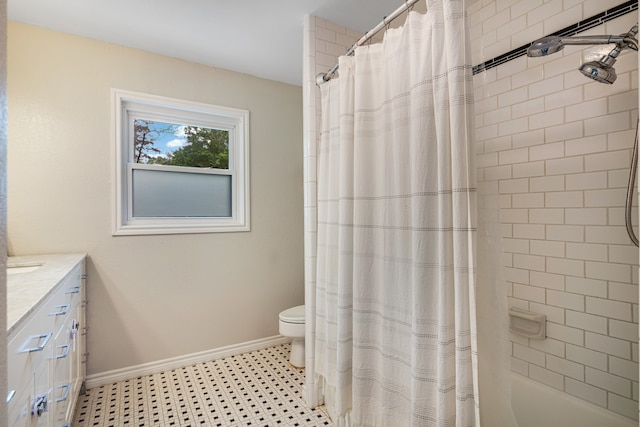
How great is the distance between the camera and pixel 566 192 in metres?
1.49

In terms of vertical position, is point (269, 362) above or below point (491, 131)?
below

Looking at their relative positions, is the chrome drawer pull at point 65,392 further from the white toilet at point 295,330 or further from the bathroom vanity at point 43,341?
the white toilet at point 295,330

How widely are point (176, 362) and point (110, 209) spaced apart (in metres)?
1.23

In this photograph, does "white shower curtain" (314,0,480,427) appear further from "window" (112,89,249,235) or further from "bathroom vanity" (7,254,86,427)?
"window" (112,89,249,235)

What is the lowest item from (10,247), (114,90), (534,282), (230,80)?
(534,282)

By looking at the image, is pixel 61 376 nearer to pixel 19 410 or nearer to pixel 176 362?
pixel 19 410

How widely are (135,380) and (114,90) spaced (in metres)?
2.04

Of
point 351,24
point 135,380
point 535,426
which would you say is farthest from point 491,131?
point 135,380

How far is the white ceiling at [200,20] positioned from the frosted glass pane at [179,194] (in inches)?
36.3

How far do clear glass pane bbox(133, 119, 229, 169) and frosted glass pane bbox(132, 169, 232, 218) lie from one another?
10 cm

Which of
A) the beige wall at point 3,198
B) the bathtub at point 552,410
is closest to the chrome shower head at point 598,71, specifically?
the bathtub at point 552,410

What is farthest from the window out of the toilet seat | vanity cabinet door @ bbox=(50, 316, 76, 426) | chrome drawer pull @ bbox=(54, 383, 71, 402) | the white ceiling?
chrome drawer pull @ bbox=(54, 383, 71, 402)

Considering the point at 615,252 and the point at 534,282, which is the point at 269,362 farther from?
the point at 615,252

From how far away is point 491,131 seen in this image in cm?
178
